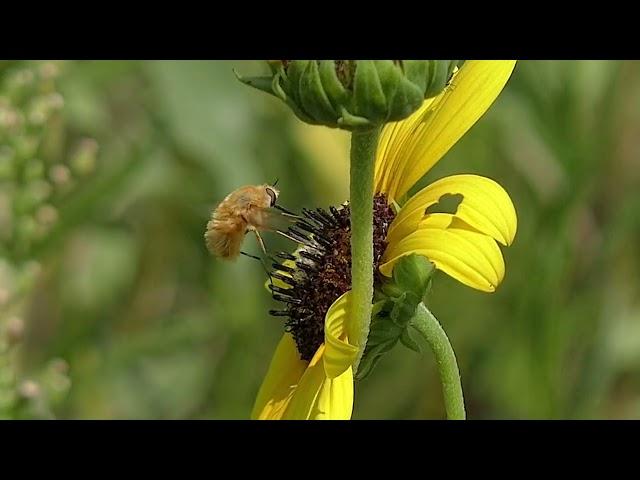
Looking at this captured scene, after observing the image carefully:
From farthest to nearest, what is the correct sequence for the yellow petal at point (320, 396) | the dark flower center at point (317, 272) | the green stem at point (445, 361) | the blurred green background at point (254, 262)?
the blurred green background at point (254, 262) < the dark flower center at point (317, 272) < the yellow petal at point (320, 396) < the green stem at point (445, 361)

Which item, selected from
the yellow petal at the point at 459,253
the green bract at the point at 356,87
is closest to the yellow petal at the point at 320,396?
the yellow petal at the point at 459,253

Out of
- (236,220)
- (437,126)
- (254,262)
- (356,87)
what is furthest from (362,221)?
(254,262)

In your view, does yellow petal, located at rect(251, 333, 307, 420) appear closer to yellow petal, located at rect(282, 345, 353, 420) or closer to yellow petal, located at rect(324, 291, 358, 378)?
yellow petal, located at rect(282, 345, 353, 420)

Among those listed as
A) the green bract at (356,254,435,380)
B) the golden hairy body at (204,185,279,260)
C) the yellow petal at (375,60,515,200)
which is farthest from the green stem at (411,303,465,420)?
the golden hairy body at (204,185,279,260)

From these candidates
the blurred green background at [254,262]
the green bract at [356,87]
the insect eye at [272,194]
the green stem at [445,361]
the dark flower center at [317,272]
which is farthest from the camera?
the blurred green background at [254,262]

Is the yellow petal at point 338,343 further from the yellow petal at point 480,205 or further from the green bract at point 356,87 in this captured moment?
the green bract at point 356,87

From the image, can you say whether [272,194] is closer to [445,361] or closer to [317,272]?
[317,272]
